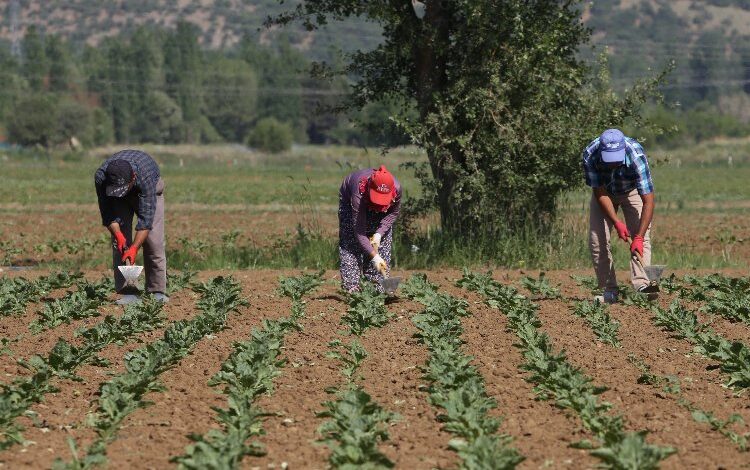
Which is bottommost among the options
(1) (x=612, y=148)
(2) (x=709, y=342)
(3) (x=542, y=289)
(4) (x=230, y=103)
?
(4) (x=230, y=103)

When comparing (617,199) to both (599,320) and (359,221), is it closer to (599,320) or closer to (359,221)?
(599,320)

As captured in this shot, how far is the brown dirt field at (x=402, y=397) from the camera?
6098 mm

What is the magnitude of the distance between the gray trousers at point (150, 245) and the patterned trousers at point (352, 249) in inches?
64.2

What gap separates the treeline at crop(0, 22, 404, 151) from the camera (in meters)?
114

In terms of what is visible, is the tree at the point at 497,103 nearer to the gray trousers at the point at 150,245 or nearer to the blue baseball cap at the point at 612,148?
the gray trousers at the point at 150,245

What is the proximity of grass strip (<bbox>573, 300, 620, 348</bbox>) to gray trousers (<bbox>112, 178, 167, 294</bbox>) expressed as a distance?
148 inches

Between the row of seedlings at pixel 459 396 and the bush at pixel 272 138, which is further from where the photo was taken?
the bush at pixel 272 138

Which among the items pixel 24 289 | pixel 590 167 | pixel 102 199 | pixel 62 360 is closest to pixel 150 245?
pixel 102 199

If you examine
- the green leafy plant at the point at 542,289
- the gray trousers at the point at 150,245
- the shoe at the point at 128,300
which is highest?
the gray trousers at the point at 150,245

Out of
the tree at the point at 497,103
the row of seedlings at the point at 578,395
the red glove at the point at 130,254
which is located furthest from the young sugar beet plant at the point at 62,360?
the tree at the point at 497,103

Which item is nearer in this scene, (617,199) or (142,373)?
(142,373)

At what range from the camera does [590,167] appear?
1073 cm

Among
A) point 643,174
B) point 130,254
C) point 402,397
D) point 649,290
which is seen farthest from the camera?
point 649,290

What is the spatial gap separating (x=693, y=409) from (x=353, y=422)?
81.1 inches
